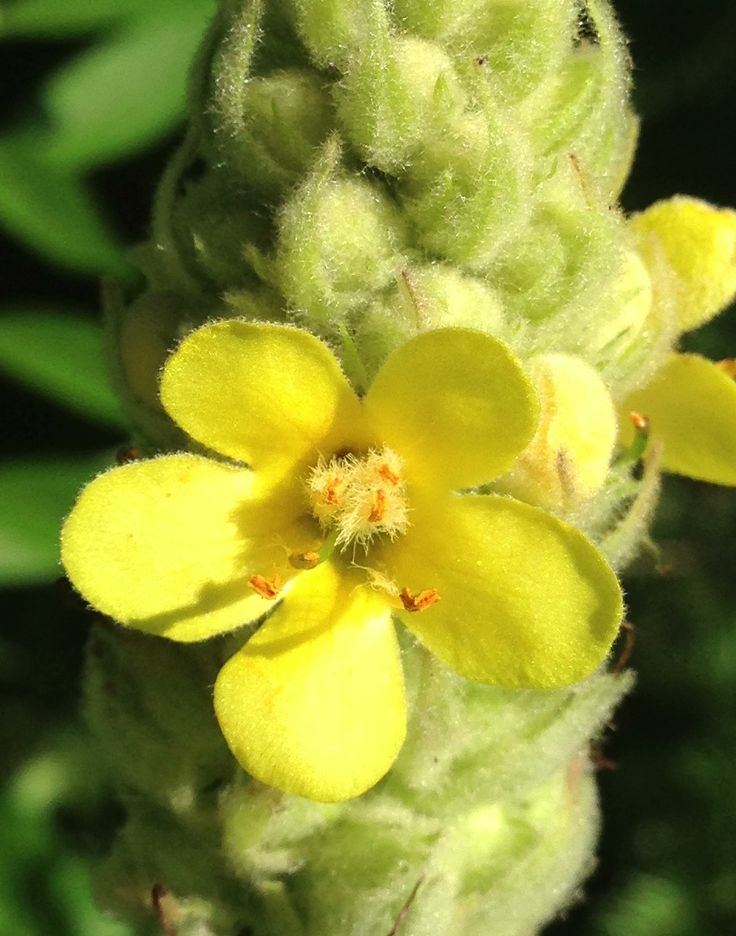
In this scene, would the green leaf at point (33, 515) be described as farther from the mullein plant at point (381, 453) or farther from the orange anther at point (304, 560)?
the orange anther at point (304, 560)

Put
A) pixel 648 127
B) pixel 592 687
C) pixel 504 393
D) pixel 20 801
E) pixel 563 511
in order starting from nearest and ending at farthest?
1. pixel 504 393
2. pixel 563 511
3. pixel 592 687
4. pixel 20 801
5. pixel 648 127

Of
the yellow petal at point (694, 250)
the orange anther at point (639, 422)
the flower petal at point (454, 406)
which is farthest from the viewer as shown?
the yellow petal at point (694, 250)

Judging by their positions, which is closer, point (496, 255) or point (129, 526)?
point (129, 526)

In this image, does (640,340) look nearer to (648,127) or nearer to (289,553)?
(289,553)

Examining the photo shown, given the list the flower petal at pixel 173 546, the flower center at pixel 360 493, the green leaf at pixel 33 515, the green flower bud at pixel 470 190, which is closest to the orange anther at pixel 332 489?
the flower center at pixel 360 493

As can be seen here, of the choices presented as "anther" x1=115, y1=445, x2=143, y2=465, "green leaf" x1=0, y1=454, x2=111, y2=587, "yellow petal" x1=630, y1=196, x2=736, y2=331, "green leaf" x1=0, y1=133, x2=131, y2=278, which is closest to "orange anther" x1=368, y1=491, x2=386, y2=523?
"anther" x1=115, y1=445, x2=143, y2=465

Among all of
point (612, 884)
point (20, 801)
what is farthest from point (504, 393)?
point (612, 884)
